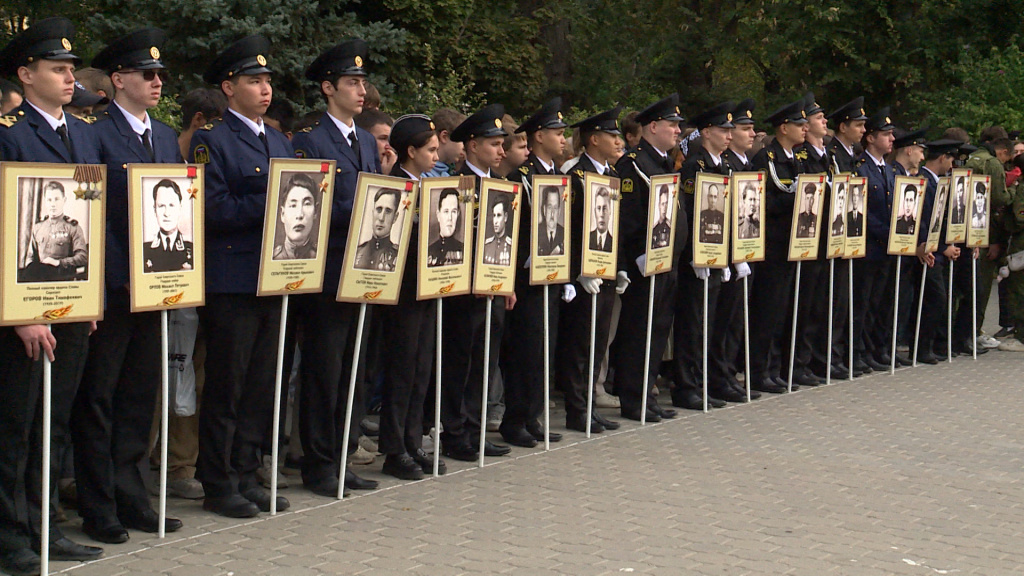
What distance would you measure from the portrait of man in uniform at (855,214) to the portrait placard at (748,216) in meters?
1.44

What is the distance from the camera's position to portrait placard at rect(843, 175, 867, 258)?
1200 cm

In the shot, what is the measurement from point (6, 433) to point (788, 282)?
7.25 m

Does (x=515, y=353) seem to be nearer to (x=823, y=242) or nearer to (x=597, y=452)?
(x=597, y=452)

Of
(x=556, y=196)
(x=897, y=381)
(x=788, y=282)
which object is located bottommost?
(x=897, y=381)

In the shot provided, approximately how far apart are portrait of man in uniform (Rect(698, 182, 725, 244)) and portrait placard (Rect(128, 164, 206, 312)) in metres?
4.73

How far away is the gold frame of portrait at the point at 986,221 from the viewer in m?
13.7

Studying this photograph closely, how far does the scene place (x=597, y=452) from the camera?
8.82 meters

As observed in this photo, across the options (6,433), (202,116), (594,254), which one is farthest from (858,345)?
(6,433)

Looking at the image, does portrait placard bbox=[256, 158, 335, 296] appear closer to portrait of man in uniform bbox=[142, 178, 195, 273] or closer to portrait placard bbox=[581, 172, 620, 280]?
portrait of man in uniform bbox=[142, 178, 195, 273]

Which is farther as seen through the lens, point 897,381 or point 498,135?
point 897,381

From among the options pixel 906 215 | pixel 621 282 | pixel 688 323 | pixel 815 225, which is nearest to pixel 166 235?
pixel 621 282

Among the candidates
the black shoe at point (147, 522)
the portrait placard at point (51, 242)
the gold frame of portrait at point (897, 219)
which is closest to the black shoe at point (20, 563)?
the black shoe at point (147, 522)

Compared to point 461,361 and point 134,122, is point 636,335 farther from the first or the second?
point 134,122

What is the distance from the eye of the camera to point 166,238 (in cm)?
631
